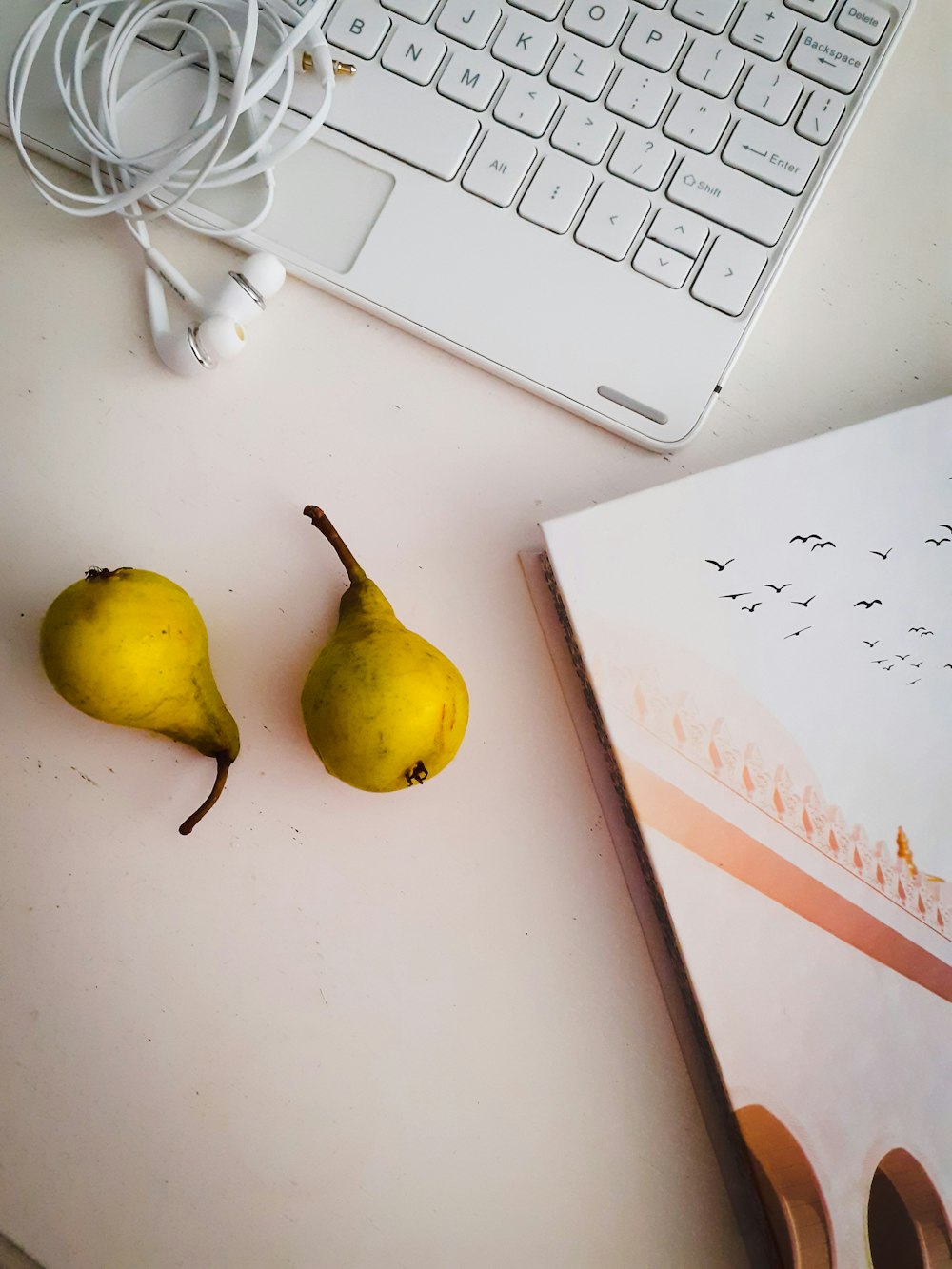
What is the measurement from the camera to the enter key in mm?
448

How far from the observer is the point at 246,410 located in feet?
1.45

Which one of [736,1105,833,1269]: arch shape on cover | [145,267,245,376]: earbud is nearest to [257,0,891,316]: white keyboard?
[145,267,245,376]: earbud

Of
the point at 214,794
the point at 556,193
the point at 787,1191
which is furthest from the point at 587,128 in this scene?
the point at 787,1191

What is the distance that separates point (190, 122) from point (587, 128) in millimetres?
204

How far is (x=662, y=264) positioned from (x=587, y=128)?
8 centimetres

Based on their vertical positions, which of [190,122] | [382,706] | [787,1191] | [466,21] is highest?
[466,21]

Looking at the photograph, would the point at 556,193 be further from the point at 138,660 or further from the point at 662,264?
the point at 138,660

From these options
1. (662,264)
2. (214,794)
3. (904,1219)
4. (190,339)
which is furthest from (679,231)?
(904,1219)

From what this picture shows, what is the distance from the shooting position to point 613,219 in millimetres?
444

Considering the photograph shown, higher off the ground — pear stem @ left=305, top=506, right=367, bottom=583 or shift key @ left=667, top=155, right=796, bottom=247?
shift key @ left=667, top=155, right=796, bottom=247

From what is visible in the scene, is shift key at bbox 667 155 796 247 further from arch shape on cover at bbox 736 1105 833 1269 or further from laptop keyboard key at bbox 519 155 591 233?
arch shape on cover at bbox 736 1105 833 1269

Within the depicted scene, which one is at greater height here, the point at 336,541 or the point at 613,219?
the point at 613,219

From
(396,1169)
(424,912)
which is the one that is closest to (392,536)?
(424,912)

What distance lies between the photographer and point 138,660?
14.4 inches
